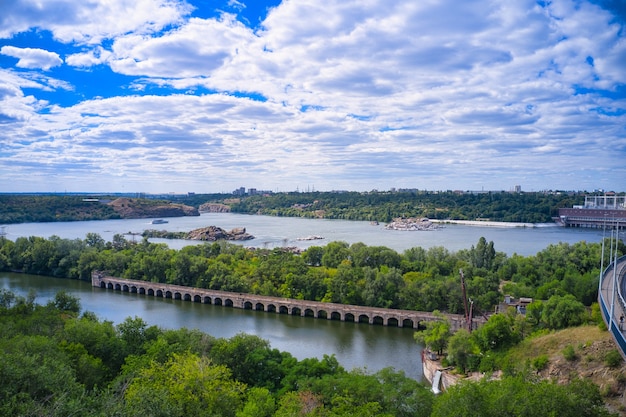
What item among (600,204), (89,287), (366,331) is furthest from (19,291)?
(600,204)

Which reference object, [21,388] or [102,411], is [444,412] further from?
[21,388]

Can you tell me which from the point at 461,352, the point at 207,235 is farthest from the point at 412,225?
the point at 461,352

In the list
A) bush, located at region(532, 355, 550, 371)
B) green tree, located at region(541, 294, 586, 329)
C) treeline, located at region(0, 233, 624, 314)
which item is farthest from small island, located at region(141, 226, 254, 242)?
bush, located at region(532, 355, 550, 371)

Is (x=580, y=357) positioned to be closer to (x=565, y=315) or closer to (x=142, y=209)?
(x=565, y=315)

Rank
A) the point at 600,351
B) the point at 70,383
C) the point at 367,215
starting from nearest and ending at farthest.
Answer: the point at 70,383
the point at 600,351
the point at 367,215

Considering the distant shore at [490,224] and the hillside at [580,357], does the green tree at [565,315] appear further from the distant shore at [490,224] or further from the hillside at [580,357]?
the distant shore at [490,224]

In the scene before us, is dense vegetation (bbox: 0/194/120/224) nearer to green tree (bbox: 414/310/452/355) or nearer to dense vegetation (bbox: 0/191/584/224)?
dense vegetation (bbox: 0/191/584/224)
